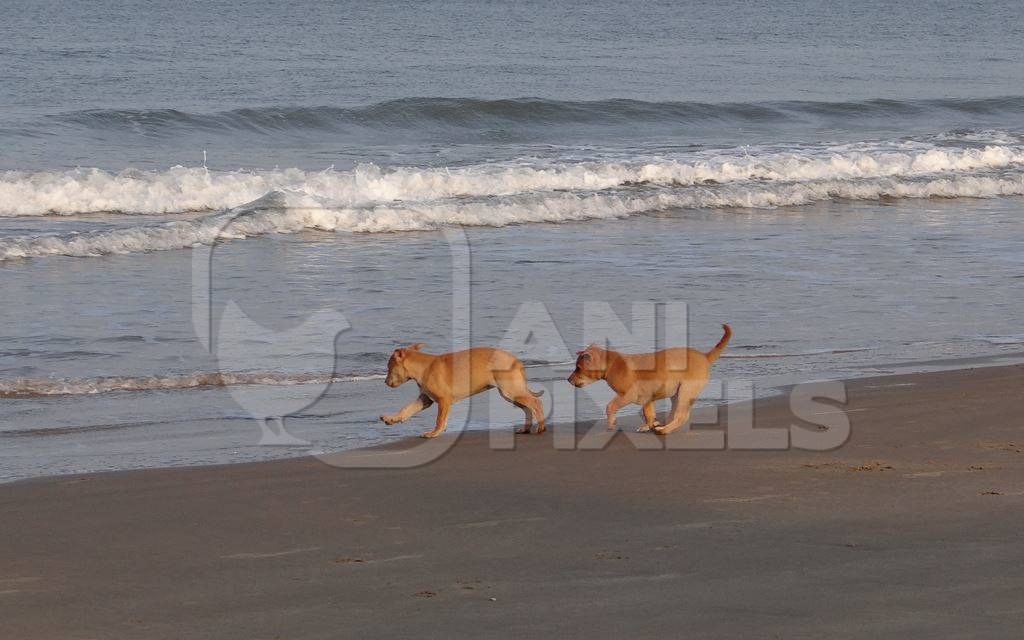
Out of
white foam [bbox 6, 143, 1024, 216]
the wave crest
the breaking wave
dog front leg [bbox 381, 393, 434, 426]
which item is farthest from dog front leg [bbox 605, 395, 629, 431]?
the wave crest

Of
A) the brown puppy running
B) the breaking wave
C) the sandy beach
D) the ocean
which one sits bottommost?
the sandy beach

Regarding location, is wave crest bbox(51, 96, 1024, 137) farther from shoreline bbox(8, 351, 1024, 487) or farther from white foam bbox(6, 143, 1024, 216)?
shoreline bbox(8, 351, 1024, 487)

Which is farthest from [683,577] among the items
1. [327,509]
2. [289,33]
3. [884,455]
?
[289,33]

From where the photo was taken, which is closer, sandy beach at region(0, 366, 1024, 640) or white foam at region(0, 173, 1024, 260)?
sandy beach at region(0, 366, 1024, 640)

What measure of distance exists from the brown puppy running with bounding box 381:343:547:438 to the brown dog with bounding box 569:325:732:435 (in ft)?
1.14

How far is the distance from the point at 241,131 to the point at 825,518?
20383 mm

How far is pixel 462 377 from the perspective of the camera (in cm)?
689

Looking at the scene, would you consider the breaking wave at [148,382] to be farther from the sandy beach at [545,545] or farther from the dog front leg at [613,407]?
the dog front leg at [613,407]

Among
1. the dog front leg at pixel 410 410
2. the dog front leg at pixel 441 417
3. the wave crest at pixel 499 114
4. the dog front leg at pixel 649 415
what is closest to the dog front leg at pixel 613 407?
the dog front leg at pixel 649 415

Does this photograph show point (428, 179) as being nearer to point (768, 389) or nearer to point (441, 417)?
point (768, 389)

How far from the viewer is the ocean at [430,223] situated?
335 inches

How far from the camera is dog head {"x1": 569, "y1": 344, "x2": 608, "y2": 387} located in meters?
6.88

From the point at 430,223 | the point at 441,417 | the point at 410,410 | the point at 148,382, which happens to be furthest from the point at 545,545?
the point at 430,223

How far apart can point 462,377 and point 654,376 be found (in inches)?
38.1
